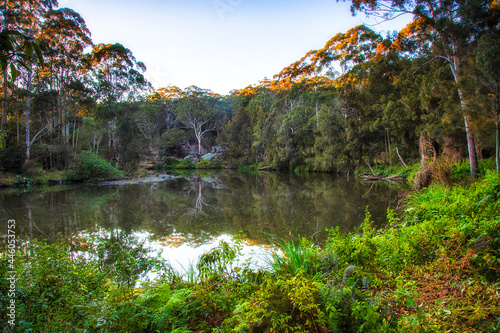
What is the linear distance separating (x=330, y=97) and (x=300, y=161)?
24.4 feet

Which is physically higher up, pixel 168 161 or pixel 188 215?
pixel 168 161

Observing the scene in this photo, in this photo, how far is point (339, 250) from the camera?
3.06 metres

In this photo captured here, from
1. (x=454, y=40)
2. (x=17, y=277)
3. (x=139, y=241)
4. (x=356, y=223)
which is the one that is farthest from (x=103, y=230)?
(x=454, y=40)

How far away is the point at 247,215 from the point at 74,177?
15.2m

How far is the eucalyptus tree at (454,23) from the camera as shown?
8.20 metres

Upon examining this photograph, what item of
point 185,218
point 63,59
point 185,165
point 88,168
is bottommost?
point 185,218

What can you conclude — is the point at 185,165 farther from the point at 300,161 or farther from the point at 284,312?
the point at 284,312

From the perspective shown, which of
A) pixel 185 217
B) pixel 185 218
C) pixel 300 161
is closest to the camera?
pixel 185 218

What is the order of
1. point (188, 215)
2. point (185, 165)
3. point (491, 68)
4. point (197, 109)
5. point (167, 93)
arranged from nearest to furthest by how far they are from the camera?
point (491, 68) → point (188, 215) → point (185, 165) → point (197, 109) → point (167, 93)

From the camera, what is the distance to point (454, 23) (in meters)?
8.89

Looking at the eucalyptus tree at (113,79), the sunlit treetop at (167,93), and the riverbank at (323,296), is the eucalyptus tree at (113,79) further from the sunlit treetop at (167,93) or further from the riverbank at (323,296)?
the riverbank at (323,296)

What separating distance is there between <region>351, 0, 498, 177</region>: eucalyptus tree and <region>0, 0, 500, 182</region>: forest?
0.12 feet

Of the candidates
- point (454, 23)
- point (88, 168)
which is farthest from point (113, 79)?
point (454, 23)

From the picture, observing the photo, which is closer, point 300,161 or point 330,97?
point 330,97
